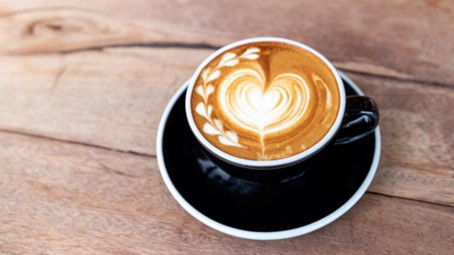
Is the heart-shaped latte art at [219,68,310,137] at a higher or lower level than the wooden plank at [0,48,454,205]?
higher

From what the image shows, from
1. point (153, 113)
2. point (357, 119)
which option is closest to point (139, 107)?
point (153, 113)

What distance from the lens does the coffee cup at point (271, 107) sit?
675 mm

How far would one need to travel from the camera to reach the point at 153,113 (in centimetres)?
90

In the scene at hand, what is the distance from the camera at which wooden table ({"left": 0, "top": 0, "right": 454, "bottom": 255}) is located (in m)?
0.75

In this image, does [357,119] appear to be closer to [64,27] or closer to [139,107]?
[139,107]

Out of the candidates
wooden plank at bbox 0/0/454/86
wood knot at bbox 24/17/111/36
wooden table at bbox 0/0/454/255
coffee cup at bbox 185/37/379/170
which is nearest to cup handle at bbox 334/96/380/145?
coffee cup at bbox 185/37/379/170

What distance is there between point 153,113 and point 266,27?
333 millimetres

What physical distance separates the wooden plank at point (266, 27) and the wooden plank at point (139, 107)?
1.7 inches

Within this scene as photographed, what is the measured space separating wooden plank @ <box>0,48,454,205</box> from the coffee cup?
0.46 ft

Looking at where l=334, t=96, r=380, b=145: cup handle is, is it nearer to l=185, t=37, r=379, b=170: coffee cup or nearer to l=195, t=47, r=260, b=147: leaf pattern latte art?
l=185, t=37, r=379, b=170: coffee cup

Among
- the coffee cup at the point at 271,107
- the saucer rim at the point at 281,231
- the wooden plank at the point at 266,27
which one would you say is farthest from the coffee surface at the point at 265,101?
the wooden plank at the point at 266,27

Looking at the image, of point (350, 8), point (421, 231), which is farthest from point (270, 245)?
point (350, 8)

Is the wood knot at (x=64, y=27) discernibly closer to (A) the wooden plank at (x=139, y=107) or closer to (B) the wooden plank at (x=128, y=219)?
(A) the wooden plank at (x=139, y=107)

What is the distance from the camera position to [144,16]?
1.05 metres
